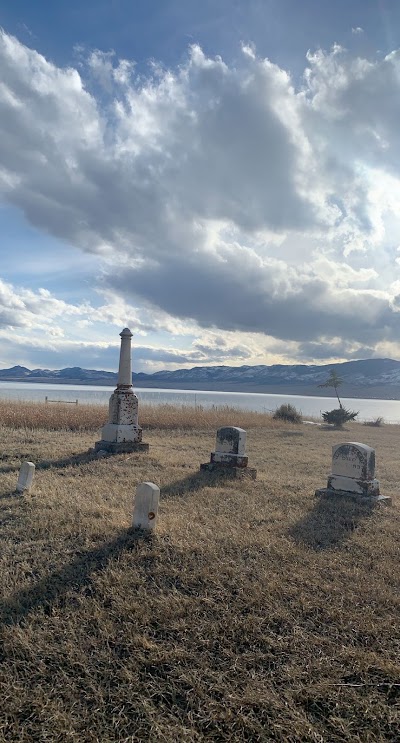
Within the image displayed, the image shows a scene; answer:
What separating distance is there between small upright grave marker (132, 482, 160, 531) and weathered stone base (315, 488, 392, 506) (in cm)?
365

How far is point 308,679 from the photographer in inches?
112

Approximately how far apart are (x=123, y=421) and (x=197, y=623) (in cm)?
817

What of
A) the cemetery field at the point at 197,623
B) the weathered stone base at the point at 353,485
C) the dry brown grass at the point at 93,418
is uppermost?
the dry brown grass at the point at 93,418

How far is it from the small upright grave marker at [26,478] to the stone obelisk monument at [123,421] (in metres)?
3.69

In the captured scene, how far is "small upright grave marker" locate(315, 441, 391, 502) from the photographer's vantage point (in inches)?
298

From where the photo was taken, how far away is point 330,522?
6.00 m

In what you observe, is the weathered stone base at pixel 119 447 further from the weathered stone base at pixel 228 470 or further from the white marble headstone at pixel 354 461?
the white marble headstone at pixel 354 461

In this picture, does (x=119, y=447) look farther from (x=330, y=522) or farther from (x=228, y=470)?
(x=330, y=522)

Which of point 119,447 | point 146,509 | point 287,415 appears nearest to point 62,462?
point 119,447

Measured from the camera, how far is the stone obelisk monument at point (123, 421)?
1089 centimetres

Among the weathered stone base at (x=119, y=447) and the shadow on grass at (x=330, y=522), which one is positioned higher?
the weathered stone base at (x=119, y=447)

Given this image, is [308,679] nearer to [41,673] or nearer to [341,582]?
A: [341,582]

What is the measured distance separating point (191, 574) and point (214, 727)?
→ 4.92 ft

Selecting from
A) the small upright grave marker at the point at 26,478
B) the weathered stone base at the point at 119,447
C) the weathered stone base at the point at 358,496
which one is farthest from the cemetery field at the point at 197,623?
the weathered stone base at the point at 119,447
